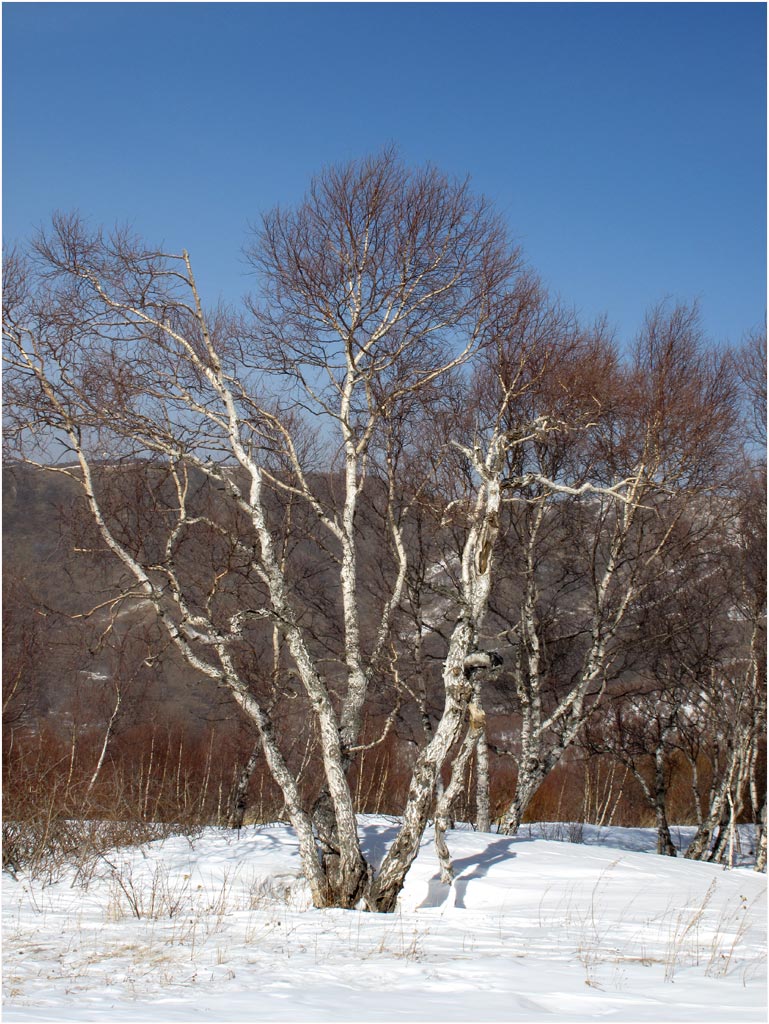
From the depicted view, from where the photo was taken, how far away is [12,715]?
69.9 feet

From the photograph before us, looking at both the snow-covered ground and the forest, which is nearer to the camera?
the snow-covered ground

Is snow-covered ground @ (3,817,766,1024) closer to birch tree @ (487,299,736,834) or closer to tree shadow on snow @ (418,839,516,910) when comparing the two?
tree shadow on snow @ (418,839,516,910)

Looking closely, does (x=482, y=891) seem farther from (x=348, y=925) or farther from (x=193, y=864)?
(x=193, y=864)

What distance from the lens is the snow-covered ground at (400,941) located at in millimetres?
4551

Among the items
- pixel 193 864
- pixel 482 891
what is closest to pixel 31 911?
pixel 193 864

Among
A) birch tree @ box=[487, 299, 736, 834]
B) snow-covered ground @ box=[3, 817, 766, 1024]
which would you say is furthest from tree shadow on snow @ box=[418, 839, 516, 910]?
birch tree @ box=[487, 299, 736, 834]

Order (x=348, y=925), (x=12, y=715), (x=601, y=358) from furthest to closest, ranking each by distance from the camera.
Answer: (x=12, y=715)
(x=601, y=358)
(x=348, y=925)

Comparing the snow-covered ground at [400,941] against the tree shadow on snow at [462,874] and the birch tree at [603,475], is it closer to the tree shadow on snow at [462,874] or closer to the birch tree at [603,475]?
the tree shadow on snow at [462,874]

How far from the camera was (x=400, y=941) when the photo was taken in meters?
6.49

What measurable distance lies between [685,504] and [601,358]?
2853 millimetres

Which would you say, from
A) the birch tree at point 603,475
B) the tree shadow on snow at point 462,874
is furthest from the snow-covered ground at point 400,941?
the birch tree at point 603,475

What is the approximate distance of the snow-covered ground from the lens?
4.55 m

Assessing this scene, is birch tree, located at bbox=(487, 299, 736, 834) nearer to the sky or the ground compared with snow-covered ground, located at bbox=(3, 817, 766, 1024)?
nearer to the sky

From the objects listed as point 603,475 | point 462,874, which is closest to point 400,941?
point 462,874
